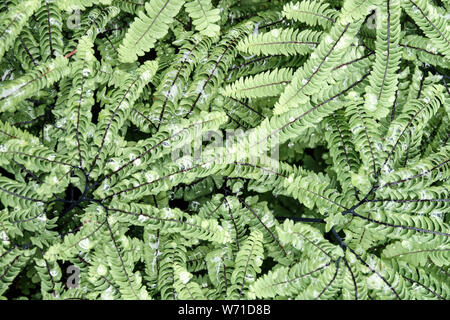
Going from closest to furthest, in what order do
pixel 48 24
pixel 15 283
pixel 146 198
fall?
pixel 48 24 → pixel 146 198 → pixel 15 283

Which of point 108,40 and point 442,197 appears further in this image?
point 108,40

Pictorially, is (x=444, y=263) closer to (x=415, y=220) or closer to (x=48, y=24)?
(x=415, y=220)

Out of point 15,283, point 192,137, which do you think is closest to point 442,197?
point 192,137

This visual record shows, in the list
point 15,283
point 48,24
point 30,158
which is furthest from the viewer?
point 15,283

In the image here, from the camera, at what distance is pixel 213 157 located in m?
1.17

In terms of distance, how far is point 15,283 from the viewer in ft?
4.73

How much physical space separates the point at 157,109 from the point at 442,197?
38.2 inches

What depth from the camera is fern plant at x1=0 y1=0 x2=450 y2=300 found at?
114cm

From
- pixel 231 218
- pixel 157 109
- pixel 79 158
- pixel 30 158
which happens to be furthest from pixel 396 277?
pixel 30 158

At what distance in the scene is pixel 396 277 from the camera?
1143 mm

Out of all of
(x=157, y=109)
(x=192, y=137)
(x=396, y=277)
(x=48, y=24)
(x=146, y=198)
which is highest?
(x=48, y=24)

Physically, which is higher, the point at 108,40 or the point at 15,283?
the point at 108,40

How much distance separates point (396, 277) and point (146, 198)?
86 cm

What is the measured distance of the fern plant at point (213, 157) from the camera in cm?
114
